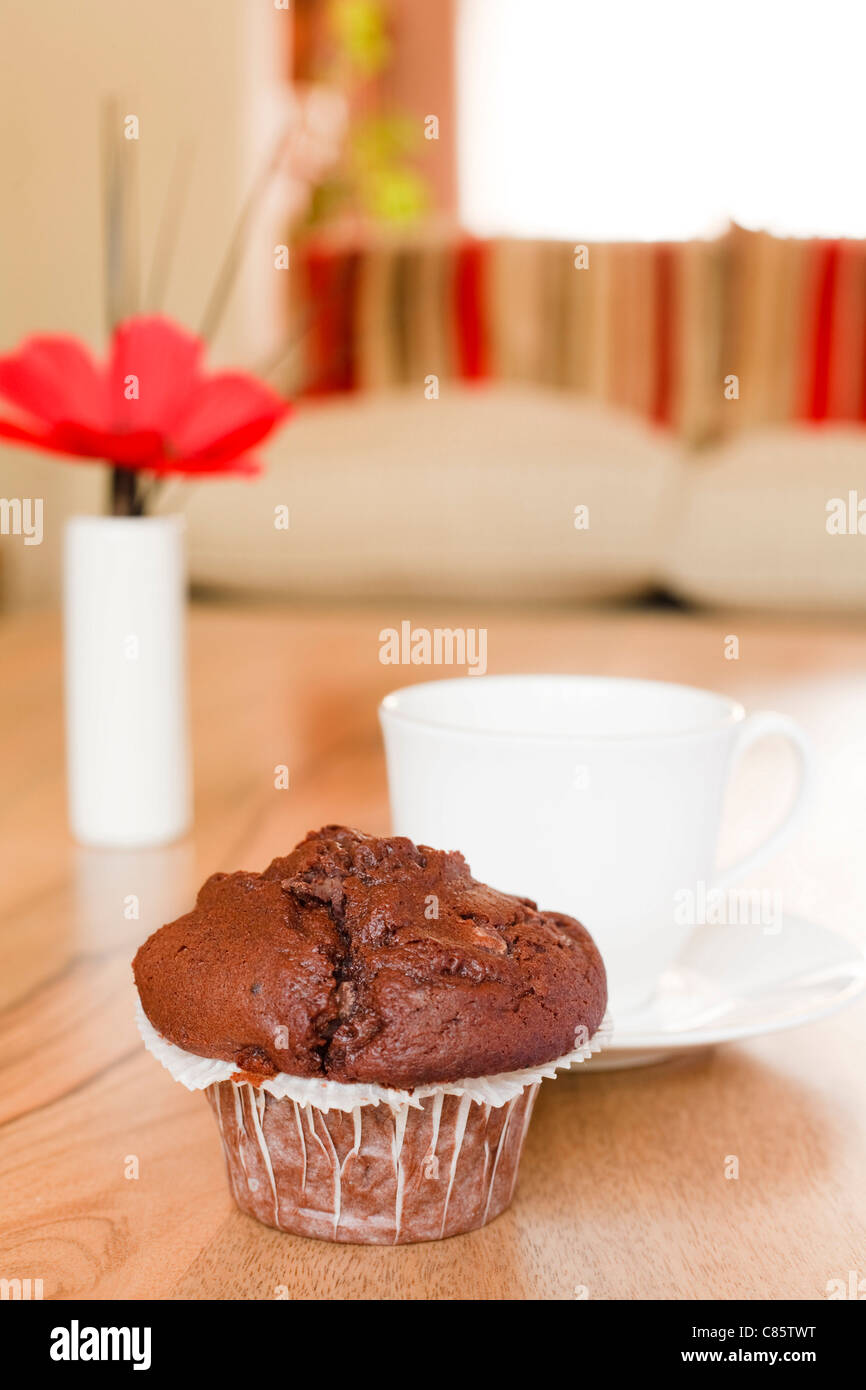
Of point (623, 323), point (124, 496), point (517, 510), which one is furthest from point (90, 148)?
point (124, 496)

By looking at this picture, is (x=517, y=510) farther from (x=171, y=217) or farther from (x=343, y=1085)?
(x=343, y=1085)

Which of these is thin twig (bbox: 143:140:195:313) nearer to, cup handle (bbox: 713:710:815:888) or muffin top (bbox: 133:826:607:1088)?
cup handle (bbox: 713:710:815:888)

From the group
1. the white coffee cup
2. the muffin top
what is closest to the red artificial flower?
the white coffee cup

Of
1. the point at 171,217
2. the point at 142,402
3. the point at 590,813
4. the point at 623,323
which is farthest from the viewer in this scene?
the point at 171,217

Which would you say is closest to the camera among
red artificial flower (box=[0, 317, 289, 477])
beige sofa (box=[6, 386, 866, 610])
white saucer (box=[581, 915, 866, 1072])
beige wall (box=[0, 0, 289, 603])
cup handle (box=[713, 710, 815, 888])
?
white saucer (box=[581, 915, 866, 1072])

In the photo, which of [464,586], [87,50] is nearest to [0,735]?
[464,586]

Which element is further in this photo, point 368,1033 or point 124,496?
point 124,496
